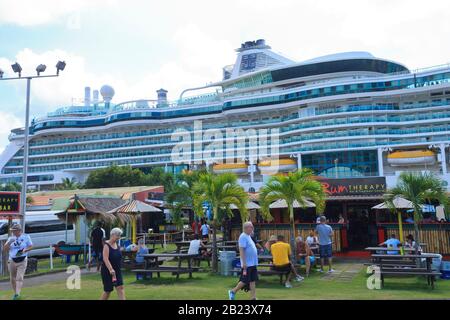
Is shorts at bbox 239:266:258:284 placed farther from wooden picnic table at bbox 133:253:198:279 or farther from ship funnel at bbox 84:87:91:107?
ship funnel at bbox 84:87:91:107

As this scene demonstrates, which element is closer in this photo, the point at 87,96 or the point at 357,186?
the point at 357,186

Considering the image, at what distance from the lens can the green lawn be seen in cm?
895

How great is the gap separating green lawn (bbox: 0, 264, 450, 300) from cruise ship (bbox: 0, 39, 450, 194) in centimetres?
3139

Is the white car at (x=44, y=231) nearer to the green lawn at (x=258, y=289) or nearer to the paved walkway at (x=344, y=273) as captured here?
the green lawn at (x=258, y=289)

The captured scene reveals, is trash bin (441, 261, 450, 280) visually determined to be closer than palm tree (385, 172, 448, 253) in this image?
Yes

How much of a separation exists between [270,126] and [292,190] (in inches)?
2057

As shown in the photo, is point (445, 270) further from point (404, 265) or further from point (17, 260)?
point (17, 260)

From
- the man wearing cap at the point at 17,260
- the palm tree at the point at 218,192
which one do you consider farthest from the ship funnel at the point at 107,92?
the man wearing cap at the point at 17,260

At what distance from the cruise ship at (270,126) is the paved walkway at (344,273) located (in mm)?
27770

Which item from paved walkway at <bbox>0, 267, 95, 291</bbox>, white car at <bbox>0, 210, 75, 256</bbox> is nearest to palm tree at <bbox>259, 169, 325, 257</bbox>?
paved walkway at <bbox>0, 267, 95, 291</bbox>

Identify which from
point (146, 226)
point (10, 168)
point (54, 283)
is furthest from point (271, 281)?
point (10, 168)

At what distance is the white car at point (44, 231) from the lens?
2012cm

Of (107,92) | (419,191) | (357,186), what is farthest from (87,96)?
(419,191)

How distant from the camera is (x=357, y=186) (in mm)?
20297
